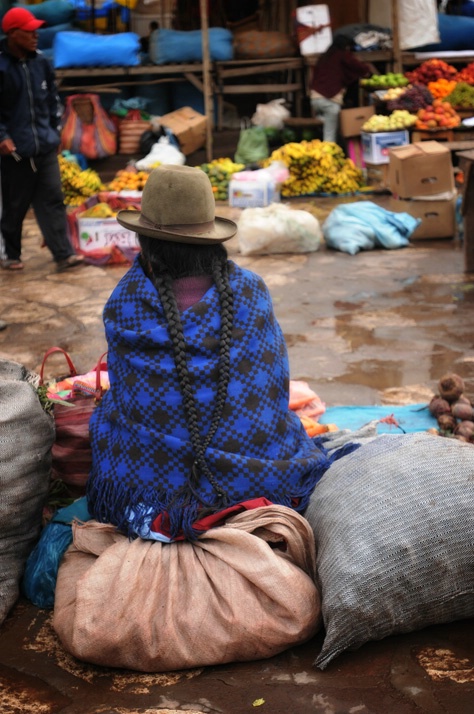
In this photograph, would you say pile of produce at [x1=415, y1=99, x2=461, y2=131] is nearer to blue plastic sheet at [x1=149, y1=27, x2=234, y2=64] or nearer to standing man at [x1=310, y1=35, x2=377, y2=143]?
standing man at [x1=310, y1=35, x2=377, y2=143]

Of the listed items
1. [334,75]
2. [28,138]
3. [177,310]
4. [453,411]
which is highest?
[177,310]

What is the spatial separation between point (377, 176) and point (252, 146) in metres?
Answer: 2.17

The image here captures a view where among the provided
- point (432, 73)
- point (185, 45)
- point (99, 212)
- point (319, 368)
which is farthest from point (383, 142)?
point (319, 368)

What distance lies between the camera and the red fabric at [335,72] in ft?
36.6

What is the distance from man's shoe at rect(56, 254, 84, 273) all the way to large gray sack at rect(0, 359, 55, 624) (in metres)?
4.55

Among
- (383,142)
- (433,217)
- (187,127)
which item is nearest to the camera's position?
(433,217)

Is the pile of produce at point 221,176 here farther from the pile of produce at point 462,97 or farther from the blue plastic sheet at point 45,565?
the blue plastic sheet at point 45,565

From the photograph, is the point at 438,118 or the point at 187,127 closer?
the point at 438,118

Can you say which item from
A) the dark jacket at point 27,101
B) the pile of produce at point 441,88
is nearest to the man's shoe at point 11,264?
the dark jacket at point 27,101

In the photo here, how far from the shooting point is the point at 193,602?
99.7 inches

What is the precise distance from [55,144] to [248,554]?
5.13 meters

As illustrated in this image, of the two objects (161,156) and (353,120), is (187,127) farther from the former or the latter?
(353,120)

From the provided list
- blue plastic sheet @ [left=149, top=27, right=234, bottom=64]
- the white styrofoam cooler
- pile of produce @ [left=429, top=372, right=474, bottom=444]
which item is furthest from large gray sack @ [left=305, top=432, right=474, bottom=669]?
blue plastic sheet @ [left=149, top=27, right=234, bottom=64]

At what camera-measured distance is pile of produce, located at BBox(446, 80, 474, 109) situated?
411 inches
